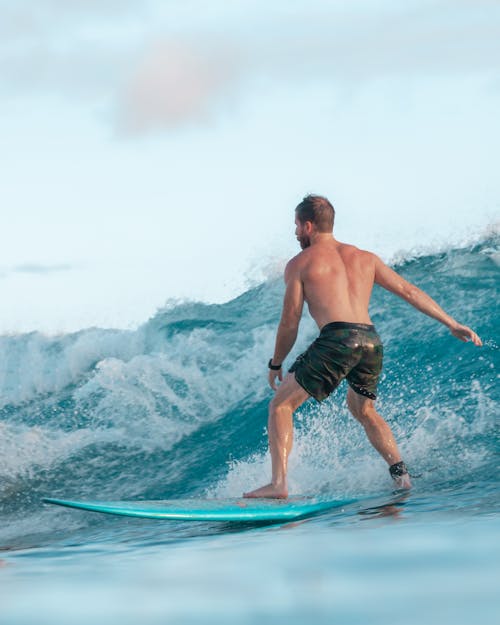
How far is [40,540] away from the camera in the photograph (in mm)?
6188

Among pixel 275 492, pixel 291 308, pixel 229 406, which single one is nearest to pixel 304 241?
pixel 291 308

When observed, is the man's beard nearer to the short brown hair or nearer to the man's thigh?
the short brown hair

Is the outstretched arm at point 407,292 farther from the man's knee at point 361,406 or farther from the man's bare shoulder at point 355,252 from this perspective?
the man's knee at point 361,406

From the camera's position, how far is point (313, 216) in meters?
5.46

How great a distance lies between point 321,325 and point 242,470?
2.26 meters

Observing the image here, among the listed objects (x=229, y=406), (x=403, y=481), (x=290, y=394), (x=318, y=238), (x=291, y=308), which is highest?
(x=318, y=238)

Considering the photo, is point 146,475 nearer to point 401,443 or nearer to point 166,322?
point 401,443

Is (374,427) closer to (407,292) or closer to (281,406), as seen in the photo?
(281,406)

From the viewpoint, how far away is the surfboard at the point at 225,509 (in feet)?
16.8

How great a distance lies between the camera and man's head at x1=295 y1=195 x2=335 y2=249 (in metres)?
5.45

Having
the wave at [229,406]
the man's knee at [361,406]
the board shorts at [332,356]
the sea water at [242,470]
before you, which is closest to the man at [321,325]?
the board shorts at [332,356]

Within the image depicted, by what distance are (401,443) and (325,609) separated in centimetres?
423

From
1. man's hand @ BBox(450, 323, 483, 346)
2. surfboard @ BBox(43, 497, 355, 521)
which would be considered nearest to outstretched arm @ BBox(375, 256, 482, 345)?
man's hand @ BBox(450, 323, 483, 346)

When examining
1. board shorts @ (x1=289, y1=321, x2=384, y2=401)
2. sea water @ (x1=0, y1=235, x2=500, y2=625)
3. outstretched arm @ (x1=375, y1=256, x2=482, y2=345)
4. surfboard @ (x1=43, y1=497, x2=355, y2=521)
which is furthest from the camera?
outstretched arm @ (x1=375, y1=256, x2=482, y2=345)
